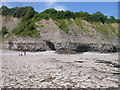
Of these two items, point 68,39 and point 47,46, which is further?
point 68,39

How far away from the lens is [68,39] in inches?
1764

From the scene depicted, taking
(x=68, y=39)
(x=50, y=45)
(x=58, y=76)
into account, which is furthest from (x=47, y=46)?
(x=58, y=76)

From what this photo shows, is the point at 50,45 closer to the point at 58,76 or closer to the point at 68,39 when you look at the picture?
the point at 68,39

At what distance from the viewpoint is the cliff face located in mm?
43188

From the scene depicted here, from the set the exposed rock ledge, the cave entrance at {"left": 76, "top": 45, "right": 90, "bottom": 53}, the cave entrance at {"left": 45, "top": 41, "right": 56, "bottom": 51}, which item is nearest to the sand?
the exposed rock ledge

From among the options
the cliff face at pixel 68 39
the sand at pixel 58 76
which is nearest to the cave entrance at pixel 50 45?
the cliff face at pixel 68 39

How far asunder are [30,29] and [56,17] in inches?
432

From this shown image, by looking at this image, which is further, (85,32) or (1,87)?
(85,32)

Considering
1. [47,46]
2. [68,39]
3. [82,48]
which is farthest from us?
[82,48]

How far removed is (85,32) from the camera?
50312mm


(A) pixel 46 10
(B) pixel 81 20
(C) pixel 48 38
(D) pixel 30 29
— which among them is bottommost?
(C) pixel 48 38

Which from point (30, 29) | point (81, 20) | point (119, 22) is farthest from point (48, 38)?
point (119, 22)

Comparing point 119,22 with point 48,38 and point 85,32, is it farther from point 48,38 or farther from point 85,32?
point 48,38

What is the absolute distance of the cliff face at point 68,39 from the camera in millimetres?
43188
